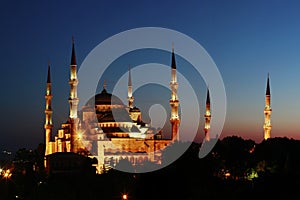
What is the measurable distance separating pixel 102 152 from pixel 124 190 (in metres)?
20.2

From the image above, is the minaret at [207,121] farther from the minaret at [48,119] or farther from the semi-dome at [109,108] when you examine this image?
the minaret at [48,119]

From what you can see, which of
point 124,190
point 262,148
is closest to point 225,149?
point 262,148

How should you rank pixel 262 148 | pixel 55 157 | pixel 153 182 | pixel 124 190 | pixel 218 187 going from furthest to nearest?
pixel 55 157, pixel 262 148, pixel 124 190, pixel 218 187, pixel 153 182

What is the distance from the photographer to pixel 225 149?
44.6m

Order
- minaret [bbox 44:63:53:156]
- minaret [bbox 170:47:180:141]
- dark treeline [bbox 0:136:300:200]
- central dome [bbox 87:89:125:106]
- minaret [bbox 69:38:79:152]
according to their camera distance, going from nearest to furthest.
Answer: dark treeline [bbox 0:136:300:200]
minaret [bbox 69:38:79:152]
minaret [bbox 170:47:180:141]
minaret [bbox 44:63:53:156]
central dome [bbox 87:89:125:106]

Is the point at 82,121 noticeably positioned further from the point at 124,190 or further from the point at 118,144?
the point at 124,190

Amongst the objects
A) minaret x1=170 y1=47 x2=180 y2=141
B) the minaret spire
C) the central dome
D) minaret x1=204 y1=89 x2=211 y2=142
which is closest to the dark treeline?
minaret x1=204 y1=89 x2=211 y2=142

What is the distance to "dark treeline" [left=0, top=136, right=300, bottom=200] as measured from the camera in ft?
72.4

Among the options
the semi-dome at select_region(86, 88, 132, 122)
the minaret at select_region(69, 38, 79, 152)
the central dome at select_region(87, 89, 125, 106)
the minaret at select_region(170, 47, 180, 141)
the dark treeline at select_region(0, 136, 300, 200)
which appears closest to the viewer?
the dark treeline at select_region(0, 136, 300, 200)

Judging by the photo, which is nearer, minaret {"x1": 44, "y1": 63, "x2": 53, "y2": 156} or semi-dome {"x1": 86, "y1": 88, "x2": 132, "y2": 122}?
minaret {"x1": 44, "y1": 63, "x2": 53, "y2": 156}

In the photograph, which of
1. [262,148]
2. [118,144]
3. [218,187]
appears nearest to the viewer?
[218,187]

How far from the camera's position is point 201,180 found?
23.2m

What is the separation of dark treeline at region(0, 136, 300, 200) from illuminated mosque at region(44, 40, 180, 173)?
12.9 feet

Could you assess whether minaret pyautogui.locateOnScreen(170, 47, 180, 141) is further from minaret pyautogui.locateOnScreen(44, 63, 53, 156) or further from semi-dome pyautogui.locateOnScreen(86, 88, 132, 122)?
minaret pyautogui.locateOnScreen(44, 63, 53, 156)
